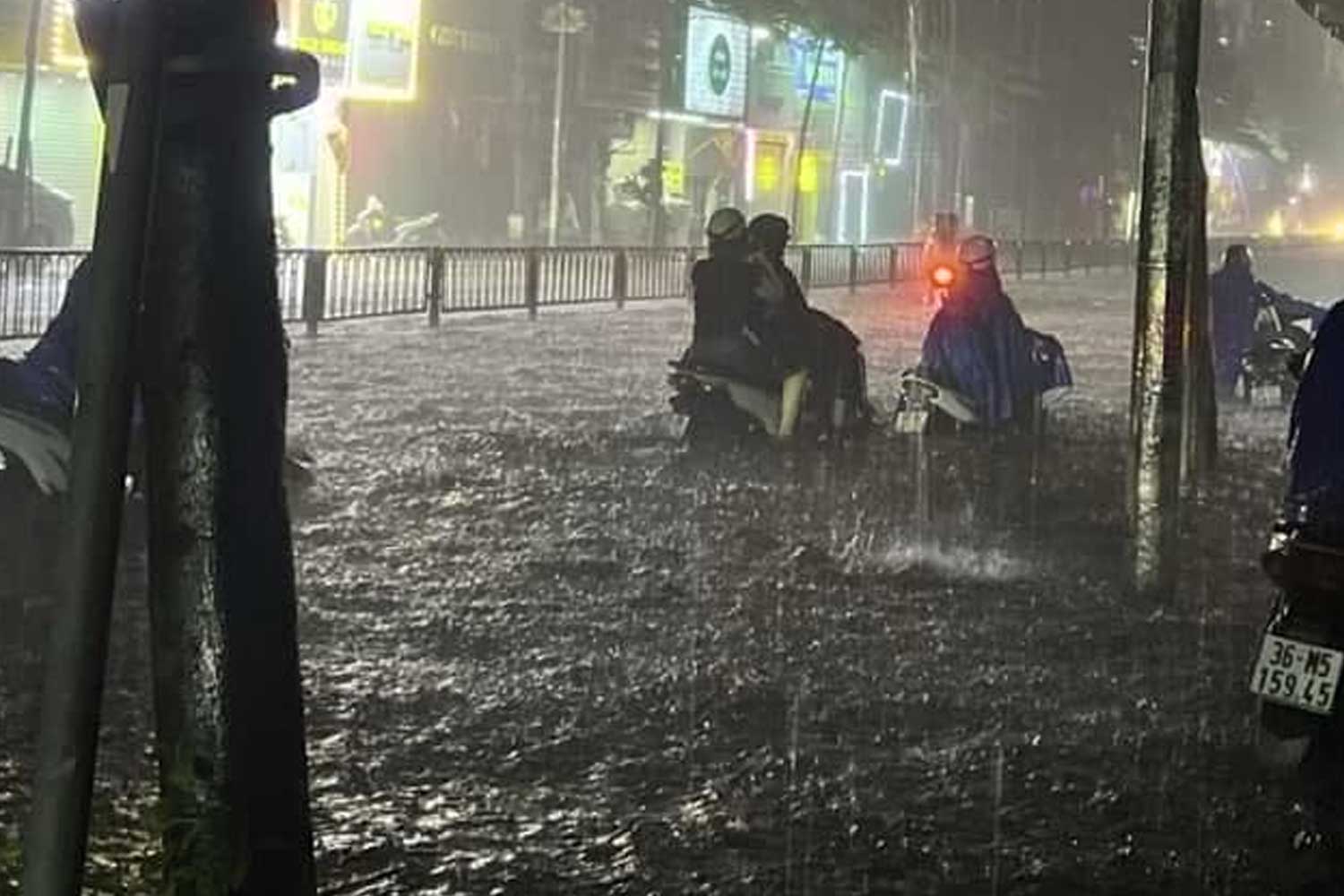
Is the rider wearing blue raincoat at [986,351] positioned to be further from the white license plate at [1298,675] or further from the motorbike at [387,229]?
the motorbike at [387,229]

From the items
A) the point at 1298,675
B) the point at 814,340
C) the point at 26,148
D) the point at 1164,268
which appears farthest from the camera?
the point at 26,148

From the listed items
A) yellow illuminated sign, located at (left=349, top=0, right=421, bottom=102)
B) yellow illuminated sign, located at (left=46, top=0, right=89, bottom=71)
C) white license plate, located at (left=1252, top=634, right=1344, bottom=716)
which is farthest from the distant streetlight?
white license plate, located at (left=1252, top=634, right=1344, bottom=716)

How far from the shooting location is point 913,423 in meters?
15.1

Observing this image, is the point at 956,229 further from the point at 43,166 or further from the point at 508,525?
the point at 43,166

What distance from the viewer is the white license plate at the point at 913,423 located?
15.1 metres

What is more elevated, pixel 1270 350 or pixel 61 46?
pixel 61 46

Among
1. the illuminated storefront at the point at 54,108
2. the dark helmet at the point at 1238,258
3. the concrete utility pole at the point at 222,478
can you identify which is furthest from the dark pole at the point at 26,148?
the concrete utility pole at the point at 222,478

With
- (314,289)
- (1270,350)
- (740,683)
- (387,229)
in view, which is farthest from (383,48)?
(740,683)

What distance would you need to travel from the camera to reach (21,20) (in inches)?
1298

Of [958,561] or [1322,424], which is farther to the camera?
[958,561]

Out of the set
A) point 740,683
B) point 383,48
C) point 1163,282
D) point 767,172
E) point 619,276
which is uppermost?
point 383,48

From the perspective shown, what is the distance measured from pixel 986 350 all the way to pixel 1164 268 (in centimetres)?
592

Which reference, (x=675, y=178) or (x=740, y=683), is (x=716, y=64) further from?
(x=740, y=683)

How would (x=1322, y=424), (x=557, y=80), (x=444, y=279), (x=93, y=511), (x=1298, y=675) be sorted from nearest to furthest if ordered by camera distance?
1. (x=93, y=511)
2. (x=1298, y=675)
3. (x=1322, y=424)
4. (x=444, y=279)
5. (x=557, y=80)
